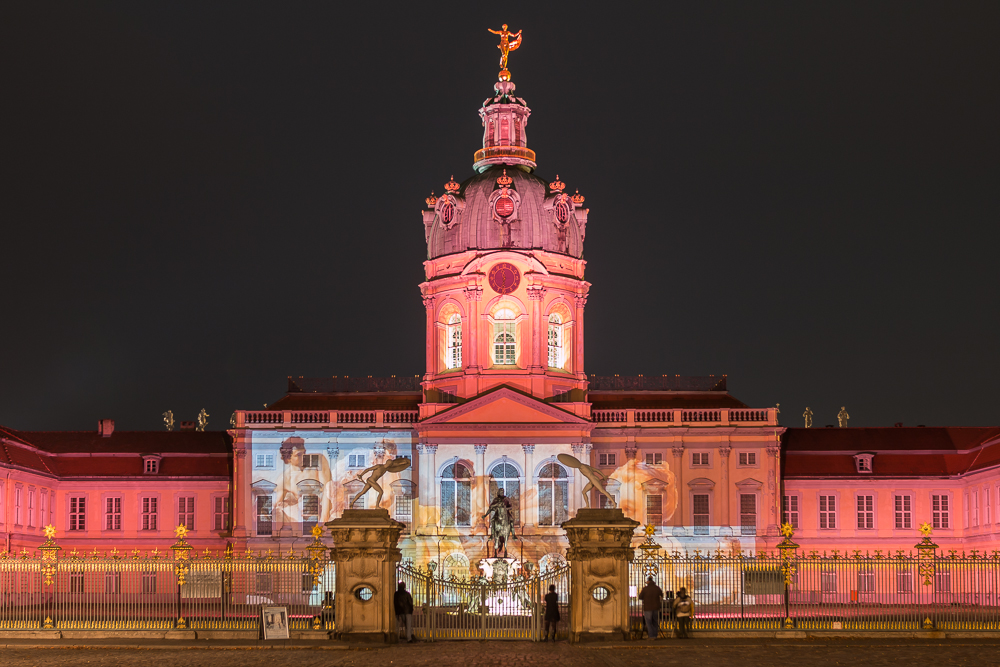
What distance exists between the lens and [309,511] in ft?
272

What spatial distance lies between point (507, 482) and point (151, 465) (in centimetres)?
2196

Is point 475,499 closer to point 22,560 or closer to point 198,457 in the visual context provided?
point 198,457

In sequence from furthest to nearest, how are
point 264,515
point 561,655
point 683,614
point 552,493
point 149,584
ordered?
point 264,515 < point 552,493 < point 149,584 < point 683,614 < point 561,655

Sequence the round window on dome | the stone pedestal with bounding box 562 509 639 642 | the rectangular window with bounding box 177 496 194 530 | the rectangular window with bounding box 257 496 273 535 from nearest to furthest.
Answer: the stone pedestal with bounding box 562 509 639 642 < the rectangular window with bounding box 257 496 273 535 < the round window on dome < the rectangular window with bounding box 177 496 194 530

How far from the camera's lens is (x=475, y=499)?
80.4 meters

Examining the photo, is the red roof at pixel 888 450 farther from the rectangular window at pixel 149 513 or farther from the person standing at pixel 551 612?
the person standing at pixel 551 612

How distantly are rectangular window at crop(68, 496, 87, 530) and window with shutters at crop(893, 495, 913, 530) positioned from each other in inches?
1834

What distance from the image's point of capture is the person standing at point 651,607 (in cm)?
4056

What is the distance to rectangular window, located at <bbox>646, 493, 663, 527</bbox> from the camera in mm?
82250

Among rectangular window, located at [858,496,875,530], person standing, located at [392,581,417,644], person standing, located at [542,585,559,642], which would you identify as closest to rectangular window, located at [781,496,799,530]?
rectangular window, located at [858,496,875,530]

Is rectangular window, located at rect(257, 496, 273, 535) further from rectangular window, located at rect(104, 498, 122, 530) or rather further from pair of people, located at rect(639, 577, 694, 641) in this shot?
pair of people, located at rect(639, 577, 694, 641)

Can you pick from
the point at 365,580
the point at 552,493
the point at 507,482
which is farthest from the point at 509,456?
the point at 365,580

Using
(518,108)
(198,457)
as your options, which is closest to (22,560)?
(198,457)

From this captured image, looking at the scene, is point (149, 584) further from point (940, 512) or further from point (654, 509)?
point (940, 512)
